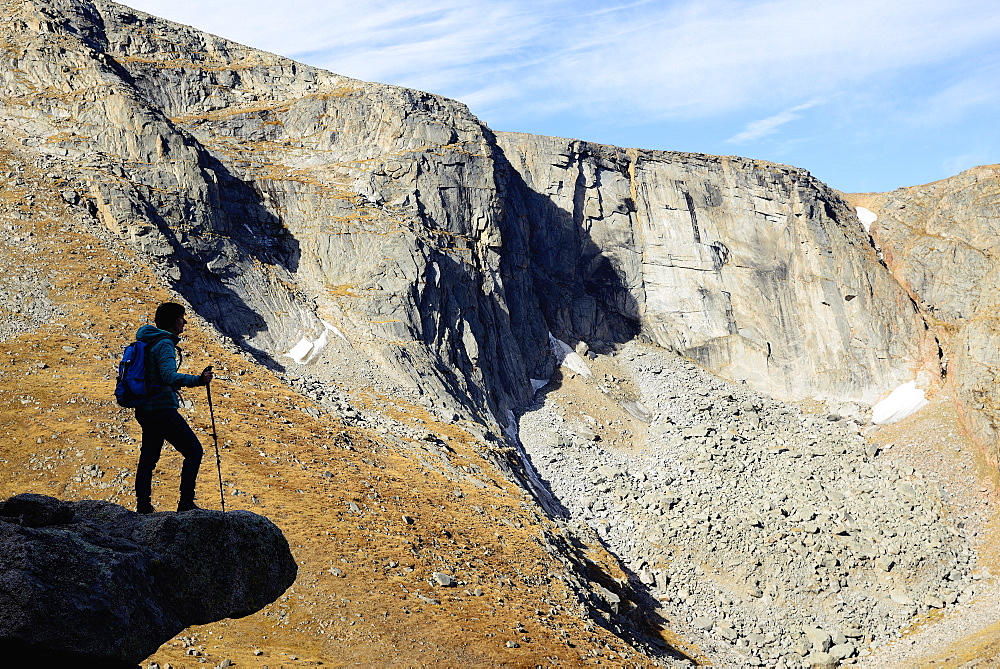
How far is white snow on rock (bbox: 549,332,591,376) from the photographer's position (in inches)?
2287

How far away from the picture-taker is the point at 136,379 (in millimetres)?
9430

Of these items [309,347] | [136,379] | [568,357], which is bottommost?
[568,357]

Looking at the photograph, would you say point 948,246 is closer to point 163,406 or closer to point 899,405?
point 899,405

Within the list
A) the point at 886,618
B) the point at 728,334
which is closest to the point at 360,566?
the point at 886,618

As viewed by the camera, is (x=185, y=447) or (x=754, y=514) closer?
(x=185, y=447)

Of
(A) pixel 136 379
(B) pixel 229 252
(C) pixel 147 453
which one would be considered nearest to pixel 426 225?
(B) pixel 229 252

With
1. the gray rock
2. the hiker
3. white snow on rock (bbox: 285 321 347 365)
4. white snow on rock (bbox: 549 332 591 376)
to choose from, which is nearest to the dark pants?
the hiker

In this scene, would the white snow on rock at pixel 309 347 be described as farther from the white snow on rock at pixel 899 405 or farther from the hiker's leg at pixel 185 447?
the white snow on rock at pixel 899 405

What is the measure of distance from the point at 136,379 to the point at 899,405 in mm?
55436

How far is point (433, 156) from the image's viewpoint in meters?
53.2

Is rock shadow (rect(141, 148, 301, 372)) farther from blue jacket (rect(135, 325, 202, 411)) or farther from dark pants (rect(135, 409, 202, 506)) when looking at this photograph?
blue jacket (rect(135, 325, 202, 411))

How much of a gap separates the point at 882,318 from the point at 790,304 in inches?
266

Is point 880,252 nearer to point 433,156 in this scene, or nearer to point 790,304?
point 790,304

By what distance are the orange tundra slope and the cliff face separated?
5488 millimetres
